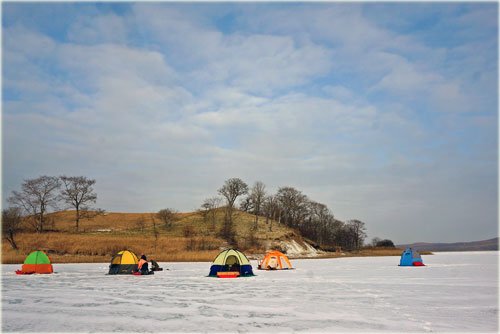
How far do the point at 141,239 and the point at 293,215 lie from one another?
58.5 m

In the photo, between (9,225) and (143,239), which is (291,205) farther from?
(9,225)

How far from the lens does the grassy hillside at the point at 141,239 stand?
177 feet

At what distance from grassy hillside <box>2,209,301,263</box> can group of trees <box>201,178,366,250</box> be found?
8.15ft

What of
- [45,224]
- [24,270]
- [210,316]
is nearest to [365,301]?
[210,316]

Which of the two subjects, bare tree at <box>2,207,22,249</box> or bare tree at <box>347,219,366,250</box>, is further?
bare tree at <box>347,219,366,250</box>

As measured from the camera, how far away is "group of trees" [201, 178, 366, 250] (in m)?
99.8

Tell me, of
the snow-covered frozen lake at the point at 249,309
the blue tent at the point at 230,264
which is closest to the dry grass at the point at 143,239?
the blue tent at the point at 230,264

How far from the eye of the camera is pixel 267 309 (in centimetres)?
1297

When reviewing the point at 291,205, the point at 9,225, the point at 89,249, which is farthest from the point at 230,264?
the point at 291,205

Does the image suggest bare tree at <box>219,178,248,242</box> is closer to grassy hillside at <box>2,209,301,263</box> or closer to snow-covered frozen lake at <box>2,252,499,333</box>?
grassy hillside at <box>2,209,301,263</box>

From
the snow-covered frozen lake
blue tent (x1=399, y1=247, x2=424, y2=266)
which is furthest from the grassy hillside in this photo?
the snow-covered frozen lake

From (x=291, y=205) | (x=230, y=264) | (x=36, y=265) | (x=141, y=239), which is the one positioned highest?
(x=291, y=205)

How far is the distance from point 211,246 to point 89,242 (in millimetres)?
19099

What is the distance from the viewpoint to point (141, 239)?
215 ft
